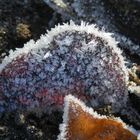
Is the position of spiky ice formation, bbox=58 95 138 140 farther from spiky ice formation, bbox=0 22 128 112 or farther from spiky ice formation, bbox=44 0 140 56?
spiky ice formation, bbox=44 0 140 56

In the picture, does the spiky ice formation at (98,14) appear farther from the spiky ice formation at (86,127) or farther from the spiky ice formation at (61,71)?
the spiky ice formation at (86,127)

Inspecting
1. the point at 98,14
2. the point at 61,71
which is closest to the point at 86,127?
the point at 61,71

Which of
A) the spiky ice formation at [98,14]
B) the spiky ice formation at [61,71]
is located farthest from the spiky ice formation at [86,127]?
the spiky ice formation at [98,14]

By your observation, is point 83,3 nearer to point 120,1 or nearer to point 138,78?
point 120,1

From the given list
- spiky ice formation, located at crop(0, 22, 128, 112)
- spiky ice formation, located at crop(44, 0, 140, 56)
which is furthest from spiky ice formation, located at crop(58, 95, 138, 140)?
spiky ice formation, located at crop(44, 0, 140, 56)

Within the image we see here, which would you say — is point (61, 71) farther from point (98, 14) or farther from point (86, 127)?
point (98, 14)

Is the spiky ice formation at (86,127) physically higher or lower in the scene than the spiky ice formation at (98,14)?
lower
